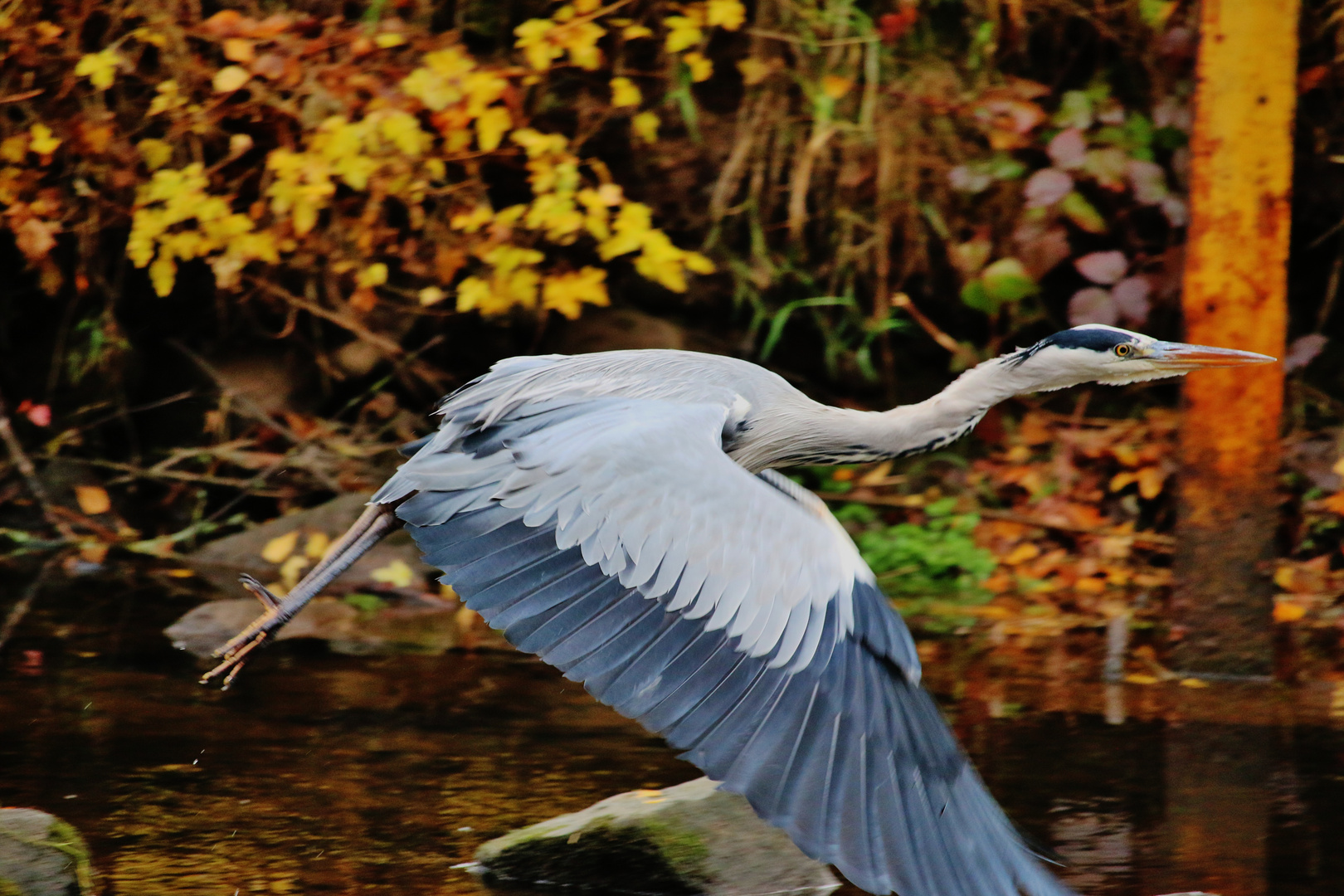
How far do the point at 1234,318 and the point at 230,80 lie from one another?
4708mm

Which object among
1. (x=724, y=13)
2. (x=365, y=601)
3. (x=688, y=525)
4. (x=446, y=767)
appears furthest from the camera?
(x=724, y=13)

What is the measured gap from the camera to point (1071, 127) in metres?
7.45

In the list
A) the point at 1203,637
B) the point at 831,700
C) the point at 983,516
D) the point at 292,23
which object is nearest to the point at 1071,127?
the point at 983,516

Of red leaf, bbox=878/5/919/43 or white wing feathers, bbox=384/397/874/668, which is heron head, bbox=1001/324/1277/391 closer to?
white wing feathers, bbox=384/397/874/668

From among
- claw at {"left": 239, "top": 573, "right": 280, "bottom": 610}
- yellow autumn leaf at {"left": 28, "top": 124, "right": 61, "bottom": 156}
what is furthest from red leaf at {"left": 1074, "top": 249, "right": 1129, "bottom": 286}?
yellow autumn leaf at {"left": 28, "top": 124, "right": 61, "bottom": 156}

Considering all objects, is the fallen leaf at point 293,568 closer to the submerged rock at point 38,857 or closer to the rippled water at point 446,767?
the rippled water at point 446,767

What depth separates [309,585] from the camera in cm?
454

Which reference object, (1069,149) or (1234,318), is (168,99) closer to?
(1069,149)

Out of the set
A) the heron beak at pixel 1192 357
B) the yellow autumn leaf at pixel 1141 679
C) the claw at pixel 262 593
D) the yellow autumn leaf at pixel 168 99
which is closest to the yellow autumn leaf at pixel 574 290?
the yellow autumn leaf at pixel 168 99

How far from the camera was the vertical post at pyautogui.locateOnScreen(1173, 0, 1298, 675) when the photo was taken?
5.69 metres

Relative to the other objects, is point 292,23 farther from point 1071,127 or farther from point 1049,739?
point 1049,739

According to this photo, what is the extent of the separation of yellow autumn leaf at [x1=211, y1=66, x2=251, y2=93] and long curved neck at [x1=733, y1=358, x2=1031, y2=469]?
3.83 meters

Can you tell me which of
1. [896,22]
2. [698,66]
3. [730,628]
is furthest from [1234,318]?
[730,628]

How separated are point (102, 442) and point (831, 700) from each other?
6.20 metres
